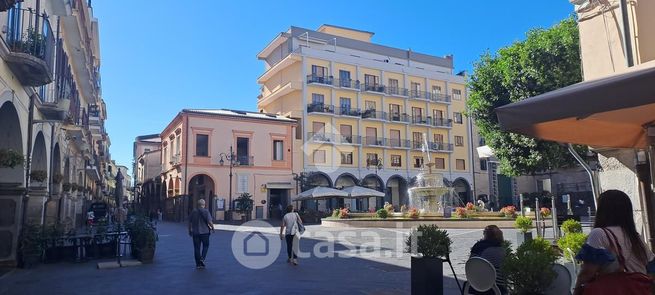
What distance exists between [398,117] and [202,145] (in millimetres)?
18653

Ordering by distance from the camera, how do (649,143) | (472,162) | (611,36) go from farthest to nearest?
1. (472,162)
2. (611,36)
3. (649,143)

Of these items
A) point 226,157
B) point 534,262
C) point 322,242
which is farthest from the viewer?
point 226,157

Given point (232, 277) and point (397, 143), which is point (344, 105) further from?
point (232, 277)

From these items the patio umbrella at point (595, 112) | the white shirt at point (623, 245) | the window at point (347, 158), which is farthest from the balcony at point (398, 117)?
the white shirt at point (623, 245)

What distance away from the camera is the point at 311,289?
7613mm

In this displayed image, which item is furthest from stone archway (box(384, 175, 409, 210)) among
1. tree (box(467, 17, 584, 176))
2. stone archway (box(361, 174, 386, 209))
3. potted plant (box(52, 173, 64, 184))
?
potted plant (box(52, 173, 64, 184))

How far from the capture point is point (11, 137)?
10.4 metres

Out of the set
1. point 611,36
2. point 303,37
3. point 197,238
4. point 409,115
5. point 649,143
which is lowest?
point 197,238

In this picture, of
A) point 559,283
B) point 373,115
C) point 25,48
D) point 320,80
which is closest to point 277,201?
point 320,80

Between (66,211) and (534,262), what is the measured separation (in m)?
18.9

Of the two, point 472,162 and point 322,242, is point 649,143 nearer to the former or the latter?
point 322,242

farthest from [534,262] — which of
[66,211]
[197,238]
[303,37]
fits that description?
[303,37]

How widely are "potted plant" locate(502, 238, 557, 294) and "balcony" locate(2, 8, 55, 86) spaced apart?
30.1ft

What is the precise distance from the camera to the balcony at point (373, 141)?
4369 centimetres
